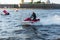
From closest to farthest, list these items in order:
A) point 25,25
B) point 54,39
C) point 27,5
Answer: point 54,39
point 25,25
point 27,5

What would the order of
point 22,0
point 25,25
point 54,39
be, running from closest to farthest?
1. point 54,39
2. point 25,25
3. point 22,0

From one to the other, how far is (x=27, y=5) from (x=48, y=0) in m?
14.3

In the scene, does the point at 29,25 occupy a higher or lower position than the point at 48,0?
higher

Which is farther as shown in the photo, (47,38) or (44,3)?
(44,3)

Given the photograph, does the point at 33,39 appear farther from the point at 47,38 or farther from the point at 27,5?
the point at 27,5

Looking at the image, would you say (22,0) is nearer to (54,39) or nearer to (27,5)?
(27,5)

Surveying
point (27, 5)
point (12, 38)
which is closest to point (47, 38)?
point (12, 38)

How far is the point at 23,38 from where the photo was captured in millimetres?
26672

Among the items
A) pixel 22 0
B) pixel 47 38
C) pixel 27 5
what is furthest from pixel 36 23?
pixel 22 0

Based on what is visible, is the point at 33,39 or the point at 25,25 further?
the point at 25,25

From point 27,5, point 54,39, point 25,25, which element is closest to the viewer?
point 54,39

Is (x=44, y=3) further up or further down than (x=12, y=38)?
further down

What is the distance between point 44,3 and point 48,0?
5205mm

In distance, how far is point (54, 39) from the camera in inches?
1022
